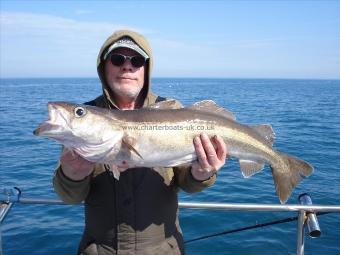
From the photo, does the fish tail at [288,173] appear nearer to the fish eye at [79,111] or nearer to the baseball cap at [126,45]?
the baseball cap at [126,45]

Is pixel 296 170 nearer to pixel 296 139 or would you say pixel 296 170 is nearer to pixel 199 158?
pixel 199 158

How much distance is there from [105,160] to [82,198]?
0.52 metres

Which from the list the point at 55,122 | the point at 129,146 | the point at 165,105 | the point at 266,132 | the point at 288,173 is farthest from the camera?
the point at 266,132

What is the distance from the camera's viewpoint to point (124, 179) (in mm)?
4215

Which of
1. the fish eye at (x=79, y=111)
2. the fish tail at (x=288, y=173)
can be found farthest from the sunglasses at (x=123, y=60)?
the fish tail at (x=288, y=173)

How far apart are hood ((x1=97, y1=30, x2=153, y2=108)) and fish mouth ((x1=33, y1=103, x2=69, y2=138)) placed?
89 centimetres

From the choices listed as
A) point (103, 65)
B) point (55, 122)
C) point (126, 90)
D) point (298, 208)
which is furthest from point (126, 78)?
point (298, 208)

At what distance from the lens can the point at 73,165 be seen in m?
3.92

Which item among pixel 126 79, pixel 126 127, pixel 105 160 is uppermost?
pixel 126 79

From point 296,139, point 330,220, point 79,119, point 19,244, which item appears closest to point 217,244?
point 330,220

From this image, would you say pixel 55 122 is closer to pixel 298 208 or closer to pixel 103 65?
pixel 103 65

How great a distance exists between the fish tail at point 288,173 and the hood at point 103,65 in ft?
6.57

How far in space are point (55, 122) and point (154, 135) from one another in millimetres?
1119

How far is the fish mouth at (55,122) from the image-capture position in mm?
3793
